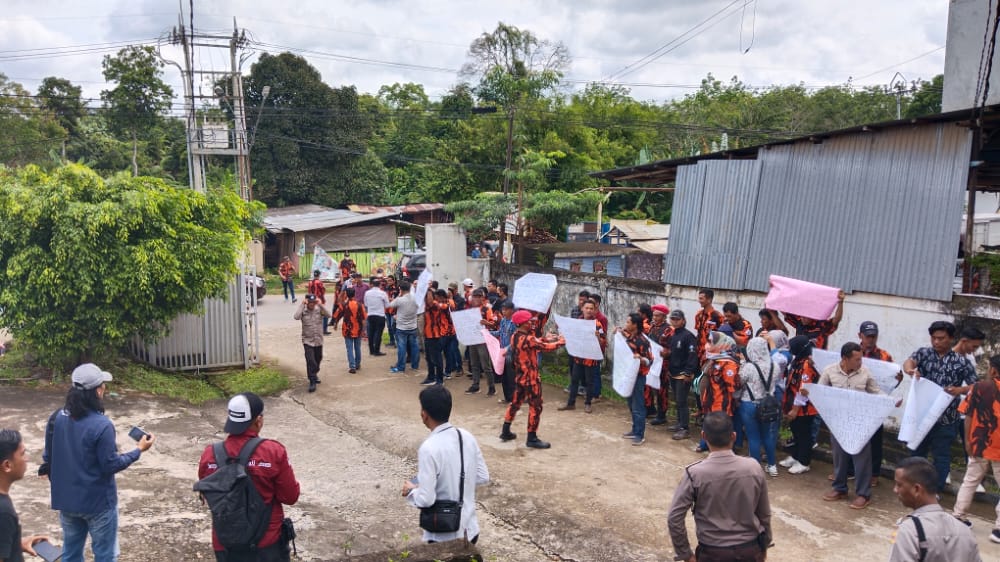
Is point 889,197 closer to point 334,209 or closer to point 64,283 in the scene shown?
point 64,283

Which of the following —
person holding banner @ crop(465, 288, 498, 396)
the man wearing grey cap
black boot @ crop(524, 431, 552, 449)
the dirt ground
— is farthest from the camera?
person holding banner @ crop(465, 288, 498, 396)

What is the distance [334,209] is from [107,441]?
3054 cm

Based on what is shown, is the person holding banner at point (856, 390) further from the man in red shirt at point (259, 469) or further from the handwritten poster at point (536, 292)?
the man in red shirt at point (259, 469)

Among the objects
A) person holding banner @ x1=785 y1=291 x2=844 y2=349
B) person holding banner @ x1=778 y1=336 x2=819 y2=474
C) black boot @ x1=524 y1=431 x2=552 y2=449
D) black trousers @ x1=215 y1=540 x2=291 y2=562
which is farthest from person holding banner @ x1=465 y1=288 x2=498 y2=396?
black trousers @ x1=215 y1=540 x2=291 y2=562

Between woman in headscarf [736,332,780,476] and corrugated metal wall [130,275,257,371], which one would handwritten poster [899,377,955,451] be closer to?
woman in headscarf [736,332,780,476]

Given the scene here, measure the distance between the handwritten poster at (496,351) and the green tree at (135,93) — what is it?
106 feet

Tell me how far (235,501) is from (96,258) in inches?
291

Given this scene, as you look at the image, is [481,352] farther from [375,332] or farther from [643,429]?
[643,429]

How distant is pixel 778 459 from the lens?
8.49 metres

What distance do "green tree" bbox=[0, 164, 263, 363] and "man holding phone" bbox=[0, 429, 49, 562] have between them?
6.56 m

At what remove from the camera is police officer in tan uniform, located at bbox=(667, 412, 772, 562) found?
3.95 m

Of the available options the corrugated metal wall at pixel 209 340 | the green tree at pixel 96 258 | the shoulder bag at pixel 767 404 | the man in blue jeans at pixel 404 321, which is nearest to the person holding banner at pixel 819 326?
the shoulder bag at pixel 767 404

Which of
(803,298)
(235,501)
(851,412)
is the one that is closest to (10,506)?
(235,501)

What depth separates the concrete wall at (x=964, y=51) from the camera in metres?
12.6
